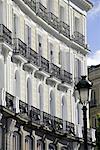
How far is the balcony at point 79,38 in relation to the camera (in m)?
54.1

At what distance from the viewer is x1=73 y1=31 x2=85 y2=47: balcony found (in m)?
54.1

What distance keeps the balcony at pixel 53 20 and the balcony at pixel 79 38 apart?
3.71m

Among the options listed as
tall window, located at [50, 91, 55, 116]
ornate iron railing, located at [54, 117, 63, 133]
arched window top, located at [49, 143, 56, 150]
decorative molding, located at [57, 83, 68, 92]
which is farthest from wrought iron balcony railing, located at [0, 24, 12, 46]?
decorative molding, located at [57, 83, 68, 92]

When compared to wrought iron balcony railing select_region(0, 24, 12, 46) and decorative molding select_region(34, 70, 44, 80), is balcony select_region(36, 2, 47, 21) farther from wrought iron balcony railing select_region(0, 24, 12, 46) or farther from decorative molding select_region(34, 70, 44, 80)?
wrought iron balcony railing select_region(0, 24, 12, 46)

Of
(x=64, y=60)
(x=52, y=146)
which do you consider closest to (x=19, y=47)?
(x=52, y=146)

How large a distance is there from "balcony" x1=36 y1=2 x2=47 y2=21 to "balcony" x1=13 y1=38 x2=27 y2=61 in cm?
423

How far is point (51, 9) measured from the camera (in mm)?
50469

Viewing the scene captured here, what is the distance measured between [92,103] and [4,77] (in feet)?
88.9

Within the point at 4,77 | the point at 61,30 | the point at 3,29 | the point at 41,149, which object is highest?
the point at 61,30

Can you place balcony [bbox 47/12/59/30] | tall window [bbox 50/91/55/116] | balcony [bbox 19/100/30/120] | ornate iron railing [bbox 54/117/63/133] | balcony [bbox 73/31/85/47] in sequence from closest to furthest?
1. balcony [bbox 19/100/30/120]
2. ornate iron railing [bbox 54/117/63/133]
3. tall window [bbox 50/91/55/116]
4. balcony [bbox 47/12/59/30]
5. balcony [bbox 73/31/85/47]

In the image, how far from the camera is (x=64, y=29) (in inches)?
2052

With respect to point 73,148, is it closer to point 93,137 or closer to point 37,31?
point 93,137

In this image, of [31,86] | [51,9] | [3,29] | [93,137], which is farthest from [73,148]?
[3,29]

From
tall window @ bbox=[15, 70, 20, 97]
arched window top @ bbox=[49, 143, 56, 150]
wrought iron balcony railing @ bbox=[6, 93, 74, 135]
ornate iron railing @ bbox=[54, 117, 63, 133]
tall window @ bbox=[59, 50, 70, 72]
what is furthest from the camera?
tall window @ bbox=[59, 50, 70, 72]
